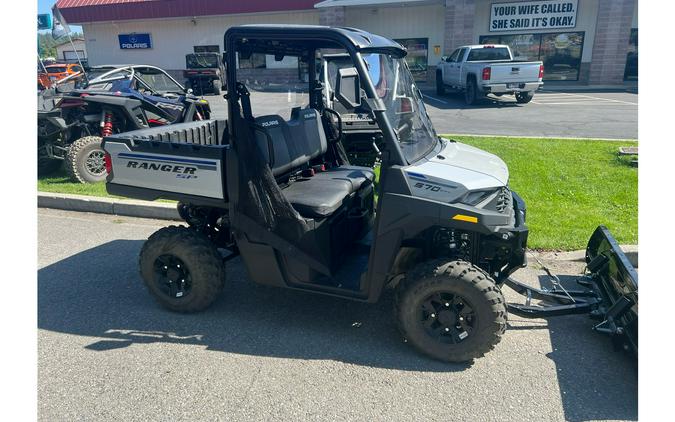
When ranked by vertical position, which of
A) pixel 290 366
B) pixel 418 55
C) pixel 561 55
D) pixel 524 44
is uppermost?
pixel 524 44

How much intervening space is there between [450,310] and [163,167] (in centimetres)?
247

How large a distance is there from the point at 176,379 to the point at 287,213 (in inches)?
53.9

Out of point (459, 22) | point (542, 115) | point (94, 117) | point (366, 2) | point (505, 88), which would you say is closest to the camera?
point (94, 117)

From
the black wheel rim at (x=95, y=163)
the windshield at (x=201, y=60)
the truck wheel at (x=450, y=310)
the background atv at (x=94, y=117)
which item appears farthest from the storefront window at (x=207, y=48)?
the truck wheel at (x=450, y=310)

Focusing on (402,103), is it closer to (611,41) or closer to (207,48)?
(611,41)

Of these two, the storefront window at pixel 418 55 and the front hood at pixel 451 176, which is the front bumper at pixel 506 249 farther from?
the storefront window at pixel 418 55

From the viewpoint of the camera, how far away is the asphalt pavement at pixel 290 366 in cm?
291

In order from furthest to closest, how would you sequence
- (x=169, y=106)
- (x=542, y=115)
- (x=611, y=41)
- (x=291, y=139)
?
1. (x=611, y=41)
2. (x=542, y=115)
3. (x=169, y=106)
4. (x=291, y=139)

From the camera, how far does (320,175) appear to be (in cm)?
446

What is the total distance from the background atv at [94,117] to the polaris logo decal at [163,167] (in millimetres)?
3589

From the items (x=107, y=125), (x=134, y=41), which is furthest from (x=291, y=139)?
(x=134, y=41)

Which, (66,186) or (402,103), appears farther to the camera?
(66,186)

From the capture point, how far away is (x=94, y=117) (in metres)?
8.23

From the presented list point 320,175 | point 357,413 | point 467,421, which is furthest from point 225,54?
point 467,421
